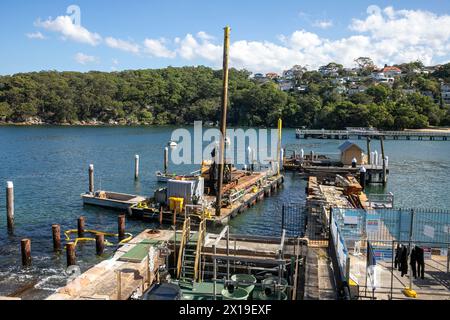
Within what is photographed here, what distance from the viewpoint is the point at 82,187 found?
4288 cm

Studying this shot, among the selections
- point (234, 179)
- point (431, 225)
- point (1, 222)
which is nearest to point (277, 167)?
point (234, 179)

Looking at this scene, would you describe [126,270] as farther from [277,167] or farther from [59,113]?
[59,113]

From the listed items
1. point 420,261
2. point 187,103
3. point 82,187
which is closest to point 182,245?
point 420,261

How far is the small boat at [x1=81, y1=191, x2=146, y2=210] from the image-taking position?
32.3m

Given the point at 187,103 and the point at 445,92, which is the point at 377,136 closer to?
the point at 187,103

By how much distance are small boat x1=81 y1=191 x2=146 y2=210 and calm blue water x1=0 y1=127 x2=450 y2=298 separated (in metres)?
0.77

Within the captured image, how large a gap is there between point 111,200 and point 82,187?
1134cm

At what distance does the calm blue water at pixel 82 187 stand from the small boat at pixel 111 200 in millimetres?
768

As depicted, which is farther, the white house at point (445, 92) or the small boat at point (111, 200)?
the white house at point (445, 92)

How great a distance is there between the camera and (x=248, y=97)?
505 ft

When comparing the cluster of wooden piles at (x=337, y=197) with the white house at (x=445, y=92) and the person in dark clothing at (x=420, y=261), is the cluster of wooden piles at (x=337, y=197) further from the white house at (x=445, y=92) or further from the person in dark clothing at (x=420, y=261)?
the white house at (x=445, y=92)

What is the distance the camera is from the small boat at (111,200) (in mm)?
32344

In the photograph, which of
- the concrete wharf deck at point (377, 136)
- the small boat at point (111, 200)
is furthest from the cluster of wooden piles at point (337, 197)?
the concrete wharf deck at point (377, 136)
